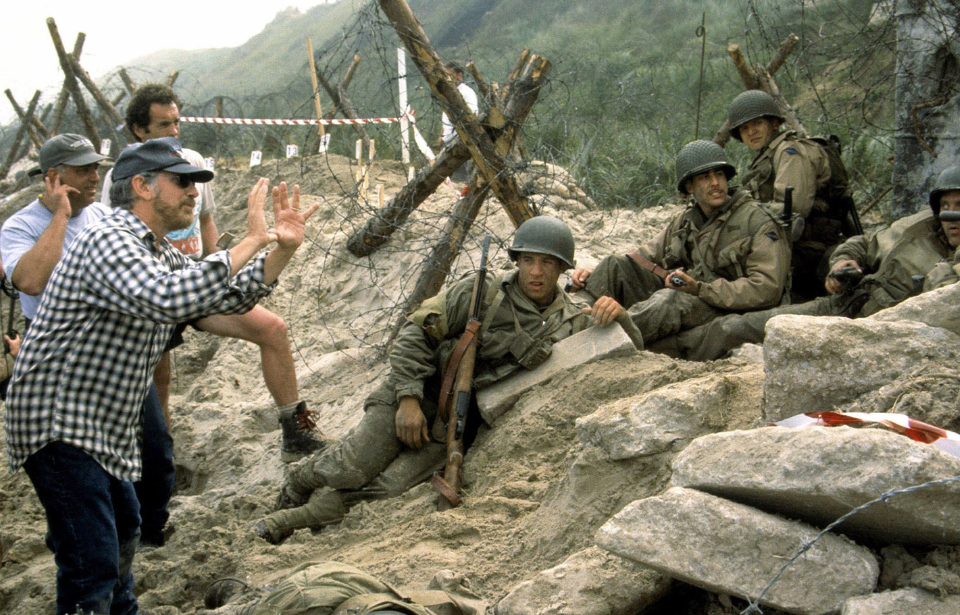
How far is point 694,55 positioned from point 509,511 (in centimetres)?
1539

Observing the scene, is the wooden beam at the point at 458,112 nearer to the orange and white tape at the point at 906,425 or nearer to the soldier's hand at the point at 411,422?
the soldier's hand at the point at 411,422

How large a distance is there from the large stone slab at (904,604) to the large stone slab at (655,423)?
3.40 feet

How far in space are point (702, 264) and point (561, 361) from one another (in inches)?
60.6

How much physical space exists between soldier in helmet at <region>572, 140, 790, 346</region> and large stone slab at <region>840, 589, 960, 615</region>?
3009 mm

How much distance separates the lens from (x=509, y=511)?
3.47 meters

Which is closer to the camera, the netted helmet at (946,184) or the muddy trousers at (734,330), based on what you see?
the netted helmet at (946,184)

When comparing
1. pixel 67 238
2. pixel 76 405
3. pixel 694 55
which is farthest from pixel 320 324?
pixel 694 55

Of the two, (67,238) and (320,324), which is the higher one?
(67,238)

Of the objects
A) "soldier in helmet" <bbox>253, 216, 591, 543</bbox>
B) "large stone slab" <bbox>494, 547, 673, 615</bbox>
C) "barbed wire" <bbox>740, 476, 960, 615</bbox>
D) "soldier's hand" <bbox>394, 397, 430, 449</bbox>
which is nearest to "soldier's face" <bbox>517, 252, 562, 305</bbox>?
"soldier in helmet" <bbox>253, 216, 591, 543</bbox>

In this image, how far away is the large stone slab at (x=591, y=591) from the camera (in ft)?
8.04

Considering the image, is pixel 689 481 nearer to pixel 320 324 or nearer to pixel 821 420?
pixel 821 420

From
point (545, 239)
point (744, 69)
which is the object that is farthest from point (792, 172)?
point (545, 239)

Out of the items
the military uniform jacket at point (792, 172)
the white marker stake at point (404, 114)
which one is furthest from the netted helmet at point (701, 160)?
the white marker stake at point (404, 114)

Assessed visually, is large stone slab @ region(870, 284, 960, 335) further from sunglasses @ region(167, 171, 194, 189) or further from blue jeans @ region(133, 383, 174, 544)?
blue jeans @ region(133, 383, 174, 544)
